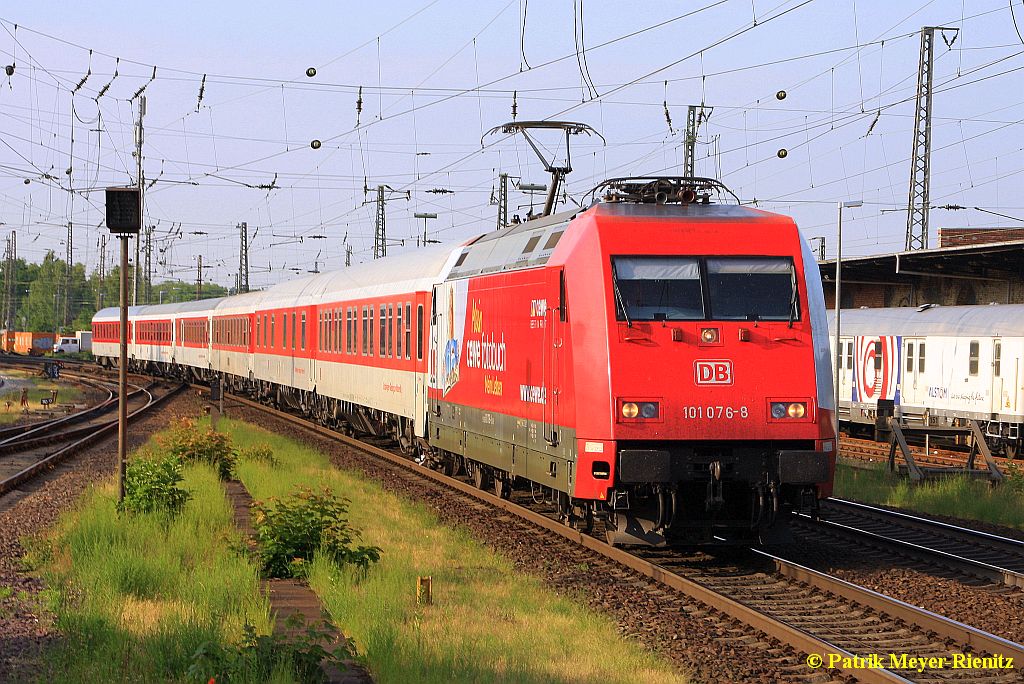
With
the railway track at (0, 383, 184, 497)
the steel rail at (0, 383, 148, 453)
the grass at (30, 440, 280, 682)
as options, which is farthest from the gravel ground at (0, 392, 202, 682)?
the steel rail at (0, 383, 148, 453)

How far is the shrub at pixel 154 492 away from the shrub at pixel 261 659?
7021mm

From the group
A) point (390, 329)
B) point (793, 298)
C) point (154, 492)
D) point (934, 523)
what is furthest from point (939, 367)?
point (154, 492)

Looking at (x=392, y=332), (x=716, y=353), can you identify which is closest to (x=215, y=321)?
(x=392, y=332)

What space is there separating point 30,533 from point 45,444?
14023 millimetres

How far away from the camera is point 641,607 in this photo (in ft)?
34.3

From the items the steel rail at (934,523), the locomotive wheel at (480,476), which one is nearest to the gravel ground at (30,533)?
the locomotive wheel at (480,476)

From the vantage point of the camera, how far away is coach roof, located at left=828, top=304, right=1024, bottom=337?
93.2 ft

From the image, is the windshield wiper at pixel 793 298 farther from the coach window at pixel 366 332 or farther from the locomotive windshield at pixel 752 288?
the coach window at pixel 366 332

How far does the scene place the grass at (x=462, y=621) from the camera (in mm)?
8180

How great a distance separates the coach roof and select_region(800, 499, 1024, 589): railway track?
13224 mm

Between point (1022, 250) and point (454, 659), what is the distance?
22904mm

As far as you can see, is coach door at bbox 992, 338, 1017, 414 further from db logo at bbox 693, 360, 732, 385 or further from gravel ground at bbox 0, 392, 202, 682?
gravel ground at bbox 0, 392, 202, 682

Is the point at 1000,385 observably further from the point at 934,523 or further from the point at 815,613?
the point at 815,613

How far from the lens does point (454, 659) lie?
8414mm
